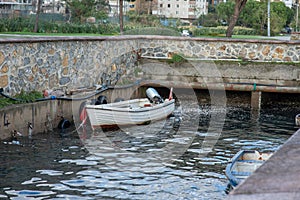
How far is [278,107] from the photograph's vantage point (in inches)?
1001

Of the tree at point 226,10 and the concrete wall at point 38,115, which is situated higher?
the tree at point 226,10

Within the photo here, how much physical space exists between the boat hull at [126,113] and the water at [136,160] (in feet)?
0.98

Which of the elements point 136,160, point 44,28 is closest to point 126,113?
point 136,160

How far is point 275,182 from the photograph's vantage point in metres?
5.59

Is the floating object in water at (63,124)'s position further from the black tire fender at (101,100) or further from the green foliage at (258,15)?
the green foliage at (258,15)

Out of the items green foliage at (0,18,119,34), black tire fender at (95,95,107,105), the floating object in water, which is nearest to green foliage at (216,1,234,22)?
green foliage at (0,18,119,34)

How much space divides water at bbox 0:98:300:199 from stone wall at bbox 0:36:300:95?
78.4 inches

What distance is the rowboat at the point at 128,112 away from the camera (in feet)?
61.4

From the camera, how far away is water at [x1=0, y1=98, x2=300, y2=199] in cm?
1216

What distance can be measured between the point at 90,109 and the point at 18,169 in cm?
530

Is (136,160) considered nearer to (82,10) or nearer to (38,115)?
(38,115)

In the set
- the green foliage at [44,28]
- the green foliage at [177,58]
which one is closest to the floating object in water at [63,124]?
the green foliage at [177,58]

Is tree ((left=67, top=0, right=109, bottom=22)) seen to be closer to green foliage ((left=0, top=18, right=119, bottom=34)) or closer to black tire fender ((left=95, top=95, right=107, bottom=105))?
green foliage ((left=0, top=18, right=119, bottom=34))

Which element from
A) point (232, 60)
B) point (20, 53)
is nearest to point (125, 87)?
point (232, 60)
